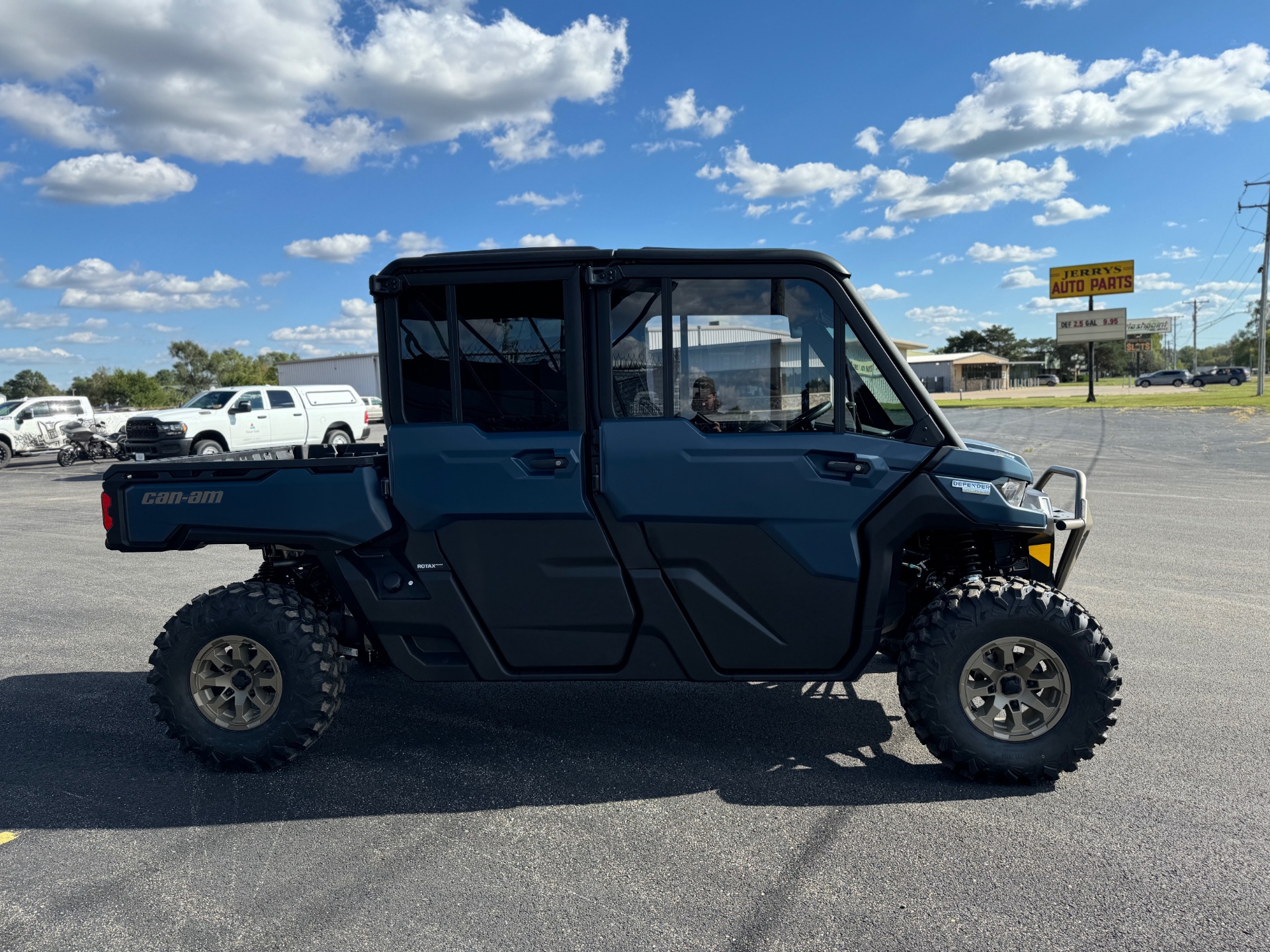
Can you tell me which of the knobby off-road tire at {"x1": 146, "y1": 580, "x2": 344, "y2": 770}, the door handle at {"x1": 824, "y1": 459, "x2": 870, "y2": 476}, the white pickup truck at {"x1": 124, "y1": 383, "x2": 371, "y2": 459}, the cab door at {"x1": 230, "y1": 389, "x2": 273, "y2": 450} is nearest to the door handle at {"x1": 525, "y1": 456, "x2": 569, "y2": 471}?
the door handle at {"x1": 824, "y1": 459, "x2": 870, "y2": 476}

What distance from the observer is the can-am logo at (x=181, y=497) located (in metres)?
3.93

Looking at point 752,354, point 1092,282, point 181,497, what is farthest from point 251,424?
point 1092,282

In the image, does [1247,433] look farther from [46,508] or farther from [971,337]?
[971,337]

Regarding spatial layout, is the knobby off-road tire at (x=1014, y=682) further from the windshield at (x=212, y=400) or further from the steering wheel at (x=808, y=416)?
the windshield at (x=212, y=400)

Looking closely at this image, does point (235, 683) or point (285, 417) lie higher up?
point (285, 417)

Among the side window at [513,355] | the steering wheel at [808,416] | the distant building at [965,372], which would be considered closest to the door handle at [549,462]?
the side window at [513,355]

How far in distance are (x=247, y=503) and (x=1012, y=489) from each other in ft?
11.3

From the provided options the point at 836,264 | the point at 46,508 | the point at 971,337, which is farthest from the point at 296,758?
the point at 971,337

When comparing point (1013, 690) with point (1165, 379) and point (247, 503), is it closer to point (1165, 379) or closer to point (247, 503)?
point (247, 503)

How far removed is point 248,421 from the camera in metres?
20.7

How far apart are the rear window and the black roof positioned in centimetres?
1957

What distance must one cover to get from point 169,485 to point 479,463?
156 cm

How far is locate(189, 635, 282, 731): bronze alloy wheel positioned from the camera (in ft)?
12.8

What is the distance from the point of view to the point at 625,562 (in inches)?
145
